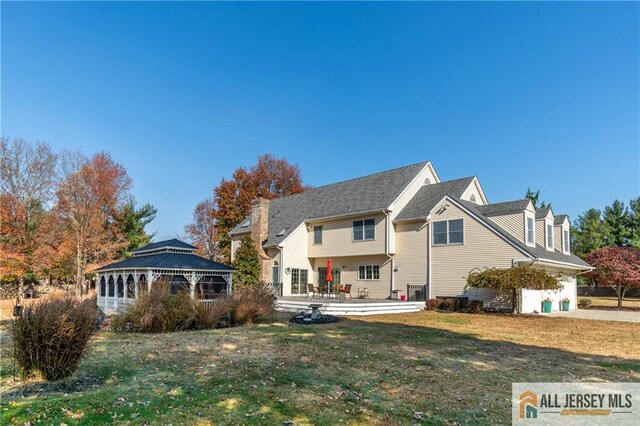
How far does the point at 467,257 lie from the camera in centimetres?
2072

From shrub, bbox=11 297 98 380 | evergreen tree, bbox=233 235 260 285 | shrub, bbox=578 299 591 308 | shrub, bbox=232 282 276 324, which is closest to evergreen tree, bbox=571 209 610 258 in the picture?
shrub, bbox=578 299 591 308

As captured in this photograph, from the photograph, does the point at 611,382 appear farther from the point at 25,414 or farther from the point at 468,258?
the point at 468,258

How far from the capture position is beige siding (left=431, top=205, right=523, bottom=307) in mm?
19500

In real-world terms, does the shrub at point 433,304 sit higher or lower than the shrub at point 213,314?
lower

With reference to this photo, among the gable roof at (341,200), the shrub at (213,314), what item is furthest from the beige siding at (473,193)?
the shrub at (213,314)

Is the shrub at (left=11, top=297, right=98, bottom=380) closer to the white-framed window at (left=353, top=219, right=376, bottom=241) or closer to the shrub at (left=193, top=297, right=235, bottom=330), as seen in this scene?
the shrub at (left=193, top=297, right=235, bottom=330)

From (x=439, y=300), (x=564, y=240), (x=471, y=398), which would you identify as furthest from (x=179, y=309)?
(x=564, y=240)

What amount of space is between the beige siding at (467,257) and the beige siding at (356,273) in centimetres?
317

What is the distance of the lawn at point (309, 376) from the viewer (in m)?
4.88

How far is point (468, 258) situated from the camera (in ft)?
67.8

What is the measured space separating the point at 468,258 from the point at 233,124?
1604 centimetres

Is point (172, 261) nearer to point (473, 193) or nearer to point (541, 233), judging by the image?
point (473, 193)

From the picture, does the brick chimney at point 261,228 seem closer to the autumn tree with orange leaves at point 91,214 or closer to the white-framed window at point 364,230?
the white-framed window at point 364,230

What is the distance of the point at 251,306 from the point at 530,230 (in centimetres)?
1500
